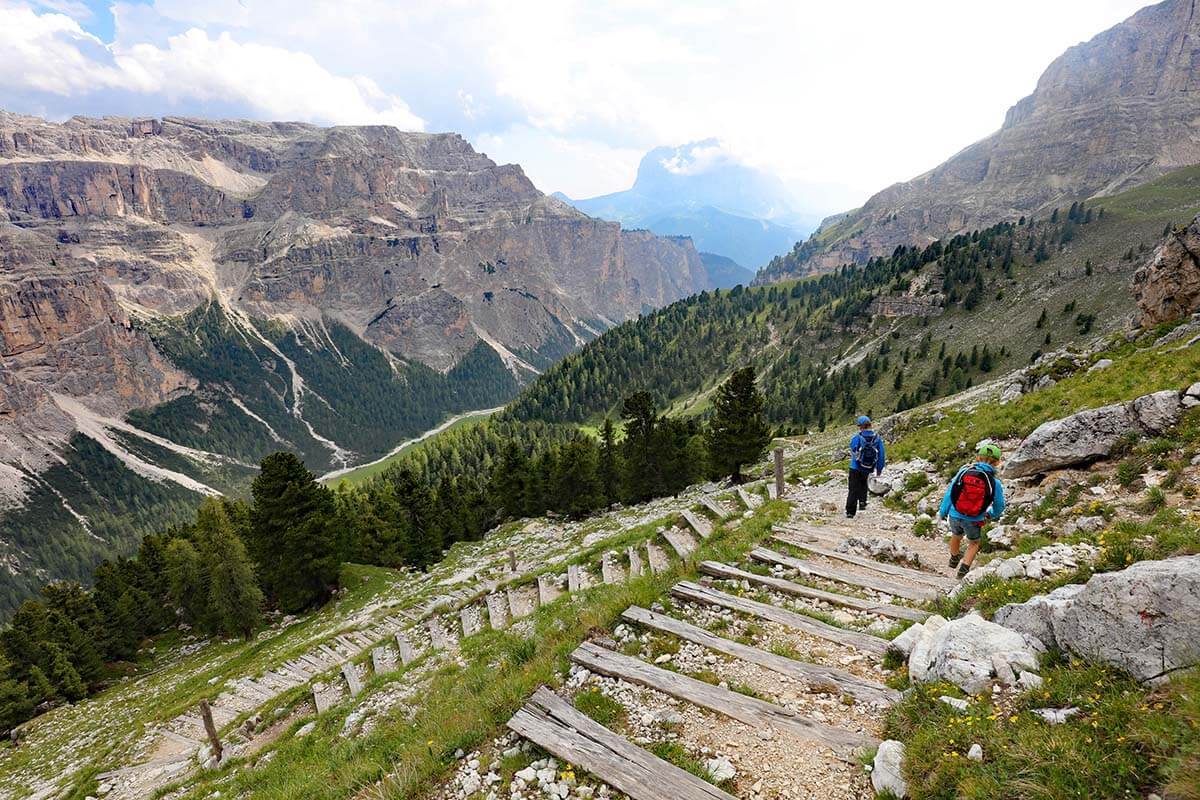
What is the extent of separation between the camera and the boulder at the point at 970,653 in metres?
6.34

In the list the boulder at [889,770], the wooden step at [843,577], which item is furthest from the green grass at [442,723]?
the boulder at [889,770]

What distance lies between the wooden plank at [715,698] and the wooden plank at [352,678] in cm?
1198

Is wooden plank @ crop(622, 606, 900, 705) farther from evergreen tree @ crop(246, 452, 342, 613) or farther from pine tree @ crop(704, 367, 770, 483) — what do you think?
evergreen tree @ crop(246, 452, 342, 613)

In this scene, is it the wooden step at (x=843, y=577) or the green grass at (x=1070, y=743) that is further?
the wooden step at (x=843, y=577)

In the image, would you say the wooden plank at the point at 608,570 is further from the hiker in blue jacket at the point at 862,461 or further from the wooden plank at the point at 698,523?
the hiker in blue jacket at the point at 862,461

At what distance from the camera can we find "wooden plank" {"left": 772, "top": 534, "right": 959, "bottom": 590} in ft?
35.9

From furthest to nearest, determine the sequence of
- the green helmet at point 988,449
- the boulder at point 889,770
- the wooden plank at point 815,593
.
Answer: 1. the green helmet at point 988,449
2. the wooden plank at point 815,593
3. the boulder at point 889,770

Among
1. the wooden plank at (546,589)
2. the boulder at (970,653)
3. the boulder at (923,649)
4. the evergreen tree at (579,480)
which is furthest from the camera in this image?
the evergreen tree at (579,480)

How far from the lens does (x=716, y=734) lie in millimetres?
7129

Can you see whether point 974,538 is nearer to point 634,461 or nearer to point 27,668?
point 634,461

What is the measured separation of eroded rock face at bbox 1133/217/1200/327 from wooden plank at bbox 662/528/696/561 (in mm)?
36559

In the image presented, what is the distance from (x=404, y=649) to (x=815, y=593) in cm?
1655

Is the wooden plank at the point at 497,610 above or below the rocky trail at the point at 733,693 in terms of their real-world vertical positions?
below

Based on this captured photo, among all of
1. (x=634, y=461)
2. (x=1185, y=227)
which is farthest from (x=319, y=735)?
(x=1185, y=227)
